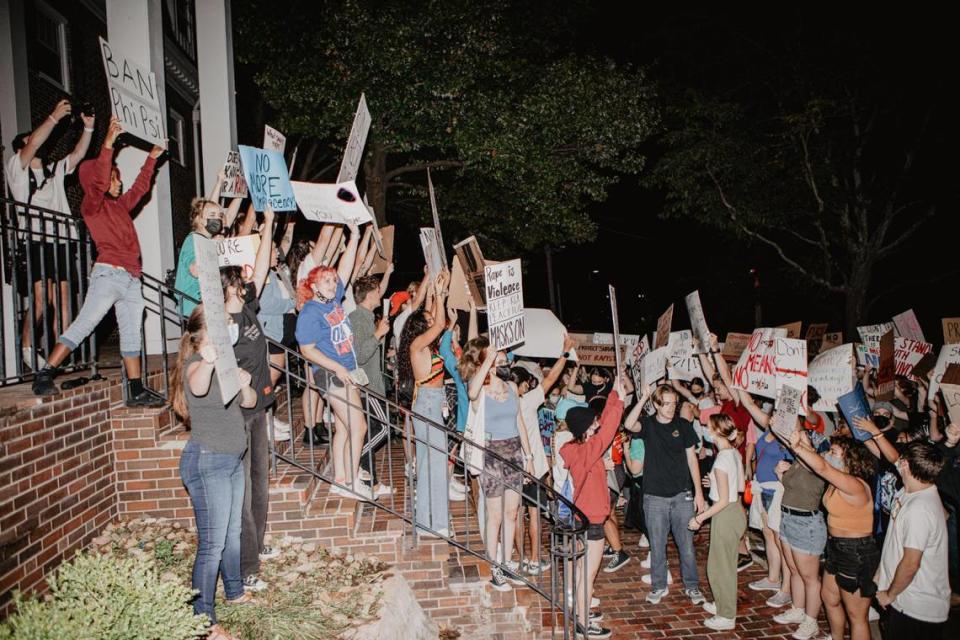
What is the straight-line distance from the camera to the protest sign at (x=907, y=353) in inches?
360

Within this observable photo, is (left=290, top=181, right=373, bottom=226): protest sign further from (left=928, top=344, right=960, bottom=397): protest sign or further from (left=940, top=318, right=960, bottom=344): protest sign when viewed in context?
(left=940, top=318, right=960, bottom=344): protest sign

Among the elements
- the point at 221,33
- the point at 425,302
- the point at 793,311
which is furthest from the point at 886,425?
the point at 793,311

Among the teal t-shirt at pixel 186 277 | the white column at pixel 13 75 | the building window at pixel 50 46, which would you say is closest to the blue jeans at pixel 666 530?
the teal t-shirt at pixel 186 277

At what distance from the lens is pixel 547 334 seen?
27.5 ft

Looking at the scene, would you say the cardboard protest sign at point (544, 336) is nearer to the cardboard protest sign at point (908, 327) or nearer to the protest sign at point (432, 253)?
the protest sign at point (432, 253)

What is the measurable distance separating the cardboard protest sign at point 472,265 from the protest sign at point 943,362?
5352 millimetres

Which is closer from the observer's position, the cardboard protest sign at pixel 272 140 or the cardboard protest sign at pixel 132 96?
the cardboard protest sign at pixel 132 96

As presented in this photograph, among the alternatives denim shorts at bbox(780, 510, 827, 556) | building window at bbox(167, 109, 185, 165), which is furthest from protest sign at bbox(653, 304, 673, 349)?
building window at bbox(167, 109, 185, 165)

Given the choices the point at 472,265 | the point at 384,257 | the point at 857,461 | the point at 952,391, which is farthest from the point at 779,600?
the point at 384,257

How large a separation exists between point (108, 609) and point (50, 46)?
31.3 feet

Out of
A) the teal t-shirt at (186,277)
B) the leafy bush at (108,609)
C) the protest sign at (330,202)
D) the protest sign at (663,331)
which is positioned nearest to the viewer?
the leafy bush at (108,609)

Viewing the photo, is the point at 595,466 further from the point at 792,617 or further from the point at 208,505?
the point at 208,505

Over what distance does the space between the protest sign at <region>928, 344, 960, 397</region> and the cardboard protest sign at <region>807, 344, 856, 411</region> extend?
1584 mm

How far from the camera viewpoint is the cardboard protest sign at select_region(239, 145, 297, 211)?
5.38 meters
